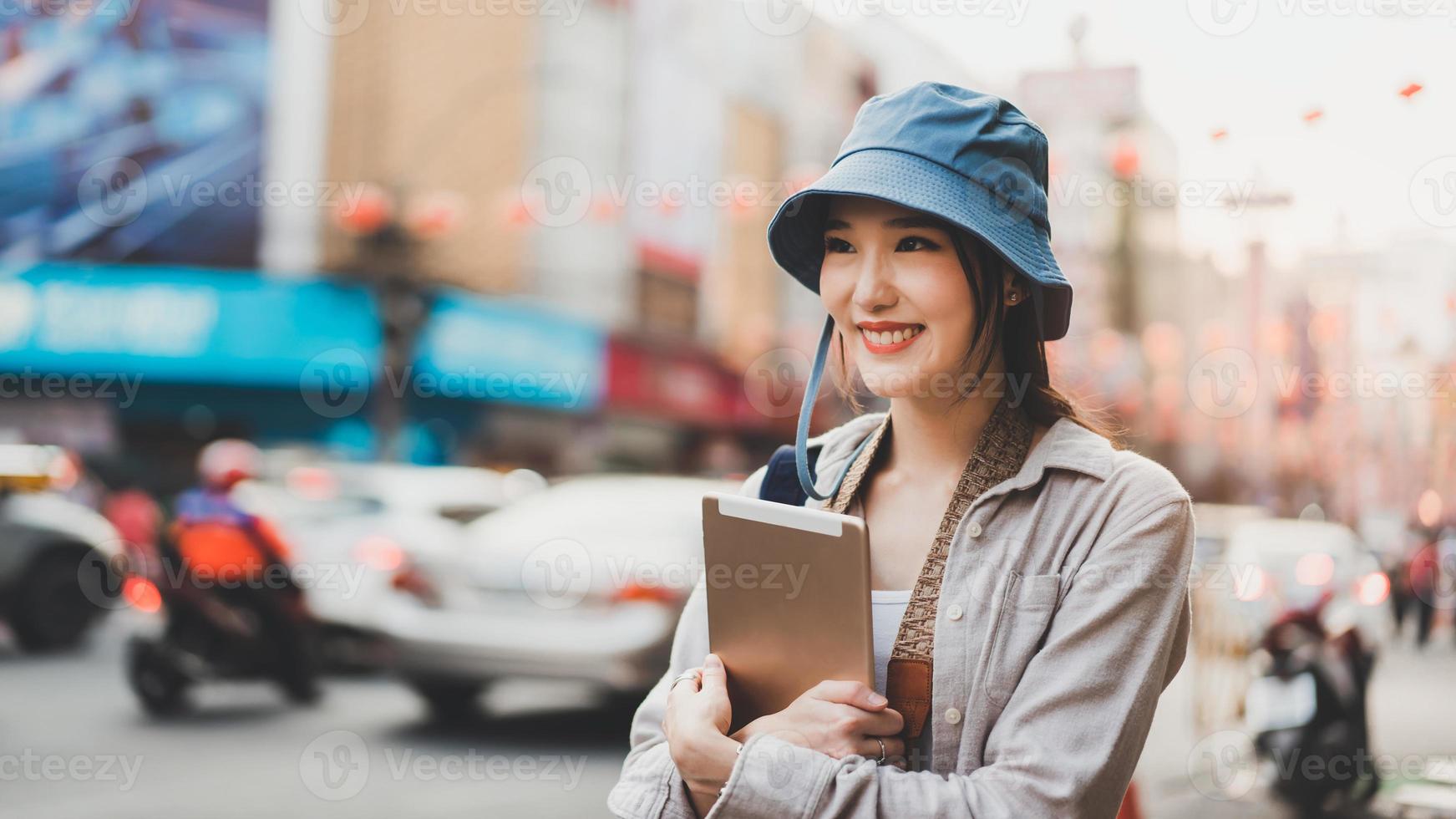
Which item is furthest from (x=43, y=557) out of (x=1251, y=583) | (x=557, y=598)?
(x=1251, y=583)

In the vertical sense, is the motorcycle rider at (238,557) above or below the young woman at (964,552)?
below

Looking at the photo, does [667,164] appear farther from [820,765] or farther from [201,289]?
[820,765]

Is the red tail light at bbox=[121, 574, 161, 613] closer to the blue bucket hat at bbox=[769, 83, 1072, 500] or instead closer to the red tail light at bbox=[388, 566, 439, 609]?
the red tail light at bbox=[388, 566, 439, 609]

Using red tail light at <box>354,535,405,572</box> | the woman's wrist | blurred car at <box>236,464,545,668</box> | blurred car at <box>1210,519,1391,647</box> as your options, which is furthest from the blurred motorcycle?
the woman's wrist

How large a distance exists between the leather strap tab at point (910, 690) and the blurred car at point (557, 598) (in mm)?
4679

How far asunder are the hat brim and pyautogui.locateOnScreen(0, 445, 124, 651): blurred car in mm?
8931

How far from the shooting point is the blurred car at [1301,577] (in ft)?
20.0

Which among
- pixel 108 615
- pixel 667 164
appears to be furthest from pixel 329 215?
pixel 108 615

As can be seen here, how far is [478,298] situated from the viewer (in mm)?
18719

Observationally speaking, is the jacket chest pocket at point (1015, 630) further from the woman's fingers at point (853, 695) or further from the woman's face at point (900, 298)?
the woman's face at point (900, 298)

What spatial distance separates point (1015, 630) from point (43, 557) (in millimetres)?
9231

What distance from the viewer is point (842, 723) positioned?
5.13 feet

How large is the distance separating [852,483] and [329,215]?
58.2 ft

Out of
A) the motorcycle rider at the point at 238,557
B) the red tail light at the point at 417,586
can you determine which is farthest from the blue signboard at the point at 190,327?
the red tail light at the point at 417,586
